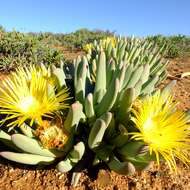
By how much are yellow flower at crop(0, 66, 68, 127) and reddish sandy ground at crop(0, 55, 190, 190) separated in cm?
44

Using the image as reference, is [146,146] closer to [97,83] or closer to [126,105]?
[126,105]

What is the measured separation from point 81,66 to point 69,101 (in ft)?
0.98

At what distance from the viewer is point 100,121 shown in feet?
7.86

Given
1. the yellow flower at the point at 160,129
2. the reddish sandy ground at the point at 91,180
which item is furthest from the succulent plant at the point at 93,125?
the reddish sandy ground at the point at 91,180

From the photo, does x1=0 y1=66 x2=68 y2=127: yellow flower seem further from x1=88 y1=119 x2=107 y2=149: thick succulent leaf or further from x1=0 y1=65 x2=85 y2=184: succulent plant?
x1=88 y1=119 x2=107 y2=149: thick succulent leaf

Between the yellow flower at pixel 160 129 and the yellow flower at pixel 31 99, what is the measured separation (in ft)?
1.74

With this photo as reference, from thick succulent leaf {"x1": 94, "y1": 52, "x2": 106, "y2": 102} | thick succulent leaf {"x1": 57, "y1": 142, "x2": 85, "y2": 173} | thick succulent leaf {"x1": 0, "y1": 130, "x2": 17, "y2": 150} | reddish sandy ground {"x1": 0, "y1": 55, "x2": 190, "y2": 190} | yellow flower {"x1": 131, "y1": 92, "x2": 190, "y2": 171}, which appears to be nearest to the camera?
yellow flower {"x1": 131, "y1": 92, "x2": 190, "y2": 171}

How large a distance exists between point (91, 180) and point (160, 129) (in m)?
0.69

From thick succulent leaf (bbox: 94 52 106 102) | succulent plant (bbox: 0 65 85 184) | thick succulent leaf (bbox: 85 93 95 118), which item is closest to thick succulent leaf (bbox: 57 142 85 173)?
succulent plant (bbox: 0 65 85 184)

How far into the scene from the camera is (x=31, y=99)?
271cm

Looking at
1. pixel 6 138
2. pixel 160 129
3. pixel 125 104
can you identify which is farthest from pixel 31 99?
pixel 160 129

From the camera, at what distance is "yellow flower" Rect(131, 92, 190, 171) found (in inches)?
94.9

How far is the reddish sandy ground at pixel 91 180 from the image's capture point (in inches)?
110

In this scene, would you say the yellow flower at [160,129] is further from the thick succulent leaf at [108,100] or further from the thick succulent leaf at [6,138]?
the thick succulent leaf at [6,138]
